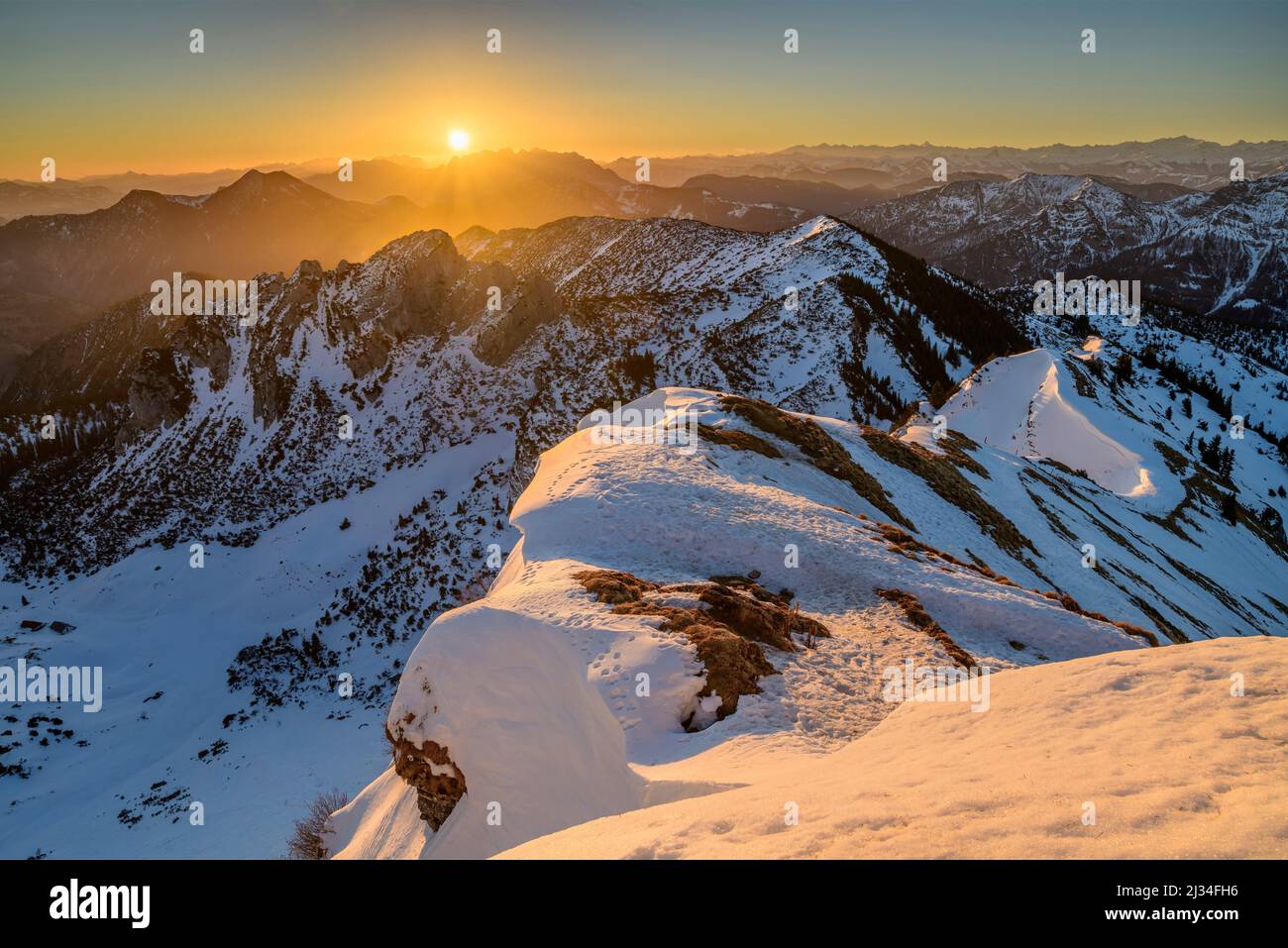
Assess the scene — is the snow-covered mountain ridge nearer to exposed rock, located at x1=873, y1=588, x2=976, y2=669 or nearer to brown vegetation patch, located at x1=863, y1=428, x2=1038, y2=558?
exposed rock, located at x1=873, y1=588, x2=976, y2=669

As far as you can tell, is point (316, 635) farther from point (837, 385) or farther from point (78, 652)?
point (837, 385)

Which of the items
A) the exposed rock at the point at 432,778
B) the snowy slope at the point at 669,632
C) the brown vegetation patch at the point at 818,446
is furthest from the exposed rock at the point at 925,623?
the exposed rock at the point at 432,778

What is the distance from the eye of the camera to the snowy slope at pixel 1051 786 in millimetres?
7168

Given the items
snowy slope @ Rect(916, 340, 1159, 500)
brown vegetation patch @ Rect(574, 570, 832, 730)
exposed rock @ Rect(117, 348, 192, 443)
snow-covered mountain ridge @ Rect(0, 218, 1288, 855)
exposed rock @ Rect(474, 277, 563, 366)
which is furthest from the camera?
exposed rock @ Rect(117, 348, 192, 443)

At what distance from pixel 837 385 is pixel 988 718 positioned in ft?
231

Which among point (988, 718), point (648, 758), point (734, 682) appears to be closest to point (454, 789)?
point (648, 758)

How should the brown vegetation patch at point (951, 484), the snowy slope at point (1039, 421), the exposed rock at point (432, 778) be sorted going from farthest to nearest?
the snowy slope at point (1039, 421) < the brown vegetation patch at point (951, 484) < the exposed rock at point (432, 778)

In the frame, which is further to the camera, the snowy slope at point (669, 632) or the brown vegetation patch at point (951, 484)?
the brown vegetation patch at point (951, 484)

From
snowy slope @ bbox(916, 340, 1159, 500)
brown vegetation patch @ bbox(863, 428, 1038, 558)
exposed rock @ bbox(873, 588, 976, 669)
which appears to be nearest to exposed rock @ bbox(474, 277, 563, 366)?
snowy slope @ bbox(916, 340, 1159, 500)

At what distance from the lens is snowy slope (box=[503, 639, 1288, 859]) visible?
7.17m

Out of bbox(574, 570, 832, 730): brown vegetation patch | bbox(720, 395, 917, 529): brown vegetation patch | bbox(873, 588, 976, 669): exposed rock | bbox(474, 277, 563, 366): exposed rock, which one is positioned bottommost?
bbox(873, 588, 976, 669): exposed rock

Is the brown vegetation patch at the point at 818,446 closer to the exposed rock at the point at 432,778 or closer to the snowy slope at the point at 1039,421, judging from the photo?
the exposed rock at the point at 432,778

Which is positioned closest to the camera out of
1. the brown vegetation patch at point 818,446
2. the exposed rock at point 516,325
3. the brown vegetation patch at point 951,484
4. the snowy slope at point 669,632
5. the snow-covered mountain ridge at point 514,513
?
the snowy slope at point 669,632
